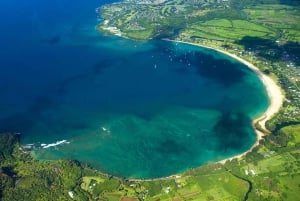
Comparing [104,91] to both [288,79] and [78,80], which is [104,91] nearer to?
[78,80]

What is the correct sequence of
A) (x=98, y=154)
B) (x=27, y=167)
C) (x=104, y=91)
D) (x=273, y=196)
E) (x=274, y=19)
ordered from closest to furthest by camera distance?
(x=273, y=196)
(x=27, y=167)
(x=98, y=154)
(x=104, y=91)
(x=274, y=19)

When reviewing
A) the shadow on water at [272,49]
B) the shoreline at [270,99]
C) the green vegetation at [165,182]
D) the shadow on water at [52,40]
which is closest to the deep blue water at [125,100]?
the shadow on water at [52,40]

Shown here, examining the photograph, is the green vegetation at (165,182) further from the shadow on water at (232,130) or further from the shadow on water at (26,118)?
the shadow on water at (26,118)

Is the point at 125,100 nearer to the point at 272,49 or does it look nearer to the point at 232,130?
the point at 232,130

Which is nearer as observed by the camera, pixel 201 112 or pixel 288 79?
pixel 201 112

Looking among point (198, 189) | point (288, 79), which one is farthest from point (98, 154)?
point (288, 79)

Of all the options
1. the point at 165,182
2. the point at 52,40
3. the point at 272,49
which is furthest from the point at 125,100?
the point at 272,49

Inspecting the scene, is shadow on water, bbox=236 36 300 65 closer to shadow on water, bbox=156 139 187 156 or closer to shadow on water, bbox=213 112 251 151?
shadow on water, bbox=213 112 251 151

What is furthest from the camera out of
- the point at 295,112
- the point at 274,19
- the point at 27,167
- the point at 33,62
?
the point at 274,19
